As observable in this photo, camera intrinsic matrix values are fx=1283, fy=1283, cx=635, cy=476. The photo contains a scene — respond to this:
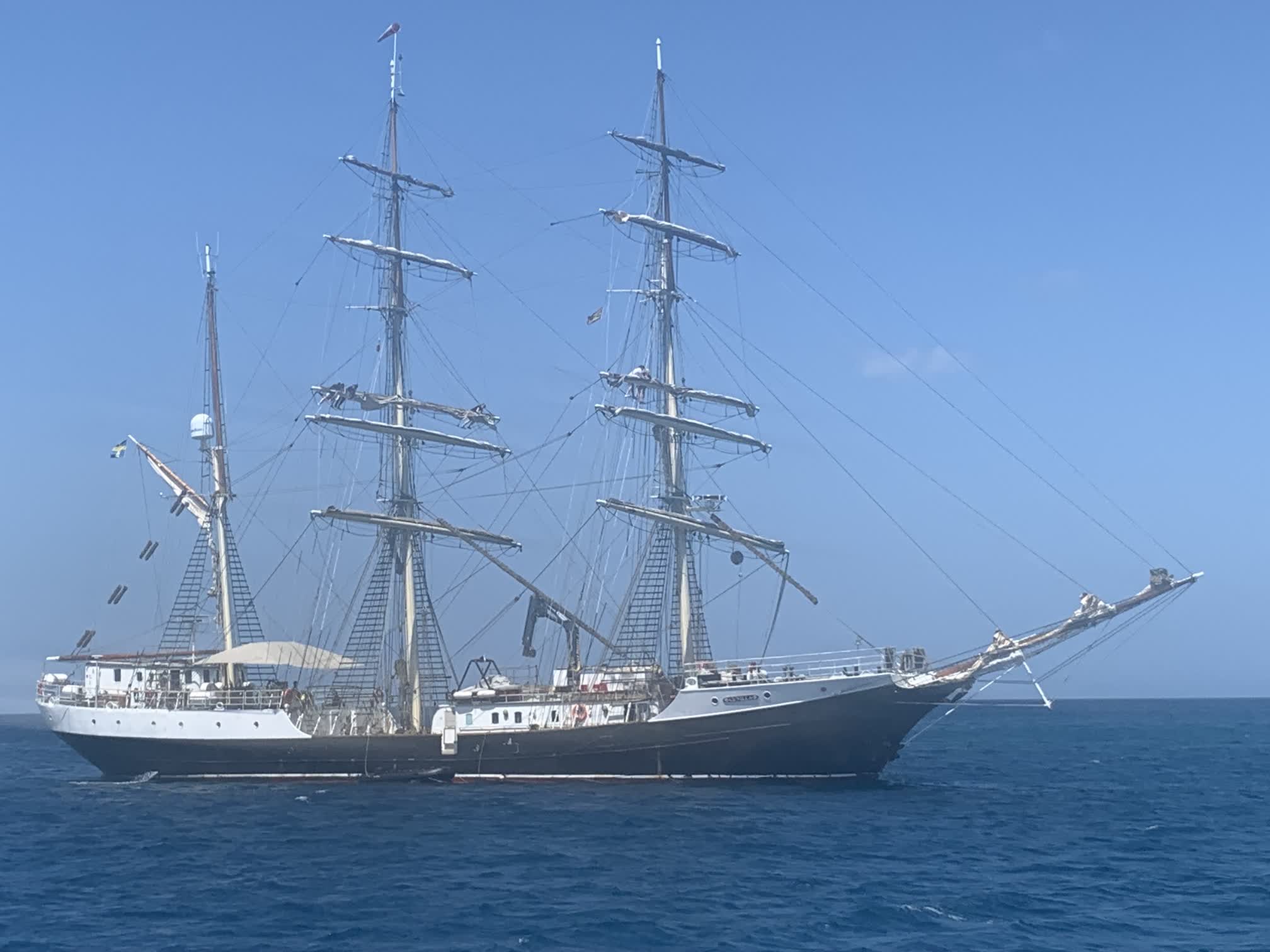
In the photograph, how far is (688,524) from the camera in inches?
2319

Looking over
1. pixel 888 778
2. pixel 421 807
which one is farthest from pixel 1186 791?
pixel 421 807

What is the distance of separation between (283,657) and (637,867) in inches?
1270

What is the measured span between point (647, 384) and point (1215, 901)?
3500cm

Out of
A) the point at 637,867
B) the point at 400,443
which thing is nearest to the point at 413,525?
the point at 400,443

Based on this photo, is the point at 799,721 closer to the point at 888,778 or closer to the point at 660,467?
the point at 888,778

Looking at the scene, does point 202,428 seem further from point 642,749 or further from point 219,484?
point 642,749

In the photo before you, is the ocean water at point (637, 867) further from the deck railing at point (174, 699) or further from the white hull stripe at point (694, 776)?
the deck railing at point (174, 699)

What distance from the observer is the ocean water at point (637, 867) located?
28.9 meters

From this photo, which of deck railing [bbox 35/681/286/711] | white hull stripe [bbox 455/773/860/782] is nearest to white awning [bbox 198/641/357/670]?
deck railing [bbox 35/681/286/711]

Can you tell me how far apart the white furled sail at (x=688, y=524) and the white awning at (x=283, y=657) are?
15.5 metres

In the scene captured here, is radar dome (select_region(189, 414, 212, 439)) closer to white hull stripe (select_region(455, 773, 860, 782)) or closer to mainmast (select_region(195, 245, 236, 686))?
mainmast (select_region(195, 245, 236, 686))

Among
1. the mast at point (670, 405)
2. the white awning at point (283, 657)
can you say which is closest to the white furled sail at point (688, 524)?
the mast at point (670, 405)

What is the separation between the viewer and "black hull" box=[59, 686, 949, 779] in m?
50.9

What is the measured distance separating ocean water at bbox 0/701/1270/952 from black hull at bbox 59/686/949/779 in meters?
1.16
